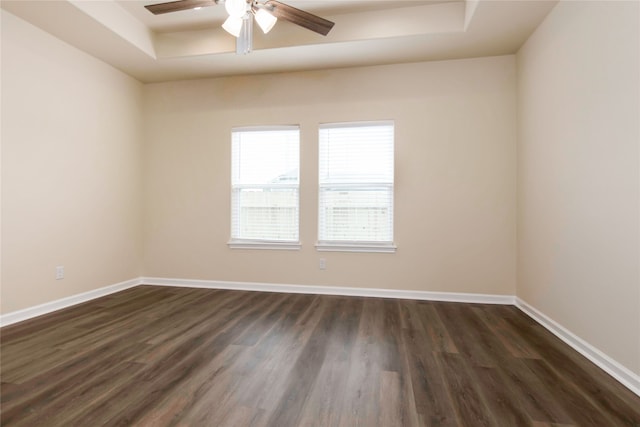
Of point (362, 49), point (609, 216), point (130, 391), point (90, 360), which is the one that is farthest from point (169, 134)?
point (609, 216)

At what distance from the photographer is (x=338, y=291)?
12.9 ft

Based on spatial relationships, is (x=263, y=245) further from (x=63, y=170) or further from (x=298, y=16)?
(x=298, y=16)

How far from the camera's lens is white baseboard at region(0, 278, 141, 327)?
2.85 m

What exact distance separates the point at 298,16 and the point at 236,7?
18.1 inches

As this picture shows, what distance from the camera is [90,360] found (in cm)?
215

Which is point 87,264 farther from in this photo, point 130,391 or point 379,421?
point 379,421

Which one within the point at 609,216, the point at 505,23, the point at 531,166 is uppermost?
the point at 505,23

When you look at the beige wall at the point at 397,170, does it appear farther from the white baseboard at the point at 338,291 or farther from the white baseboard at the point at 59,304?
the white baseboard at the point at 59,304

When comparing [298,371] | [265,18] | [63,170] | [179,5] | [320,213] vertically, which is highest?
[179,5]

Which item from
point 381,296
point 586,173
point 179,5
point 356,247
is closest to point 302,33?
point 179,5

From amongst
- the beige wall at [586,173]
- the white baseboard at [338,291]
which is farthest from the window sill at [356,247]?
the beige wall at [586,173]

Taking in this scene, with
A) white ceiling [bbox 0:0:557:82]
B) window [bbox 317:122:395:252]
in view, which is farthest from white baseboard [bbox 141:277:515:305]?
white ceiling [bbox 0:0:557:82]

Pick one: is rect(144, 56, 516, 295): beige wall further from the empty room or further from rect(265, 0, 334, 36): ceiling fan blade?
rect(265, 0, 334, 36): ceiling fan blade

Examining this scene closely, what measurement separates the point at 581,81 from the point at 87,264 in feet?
16.7
